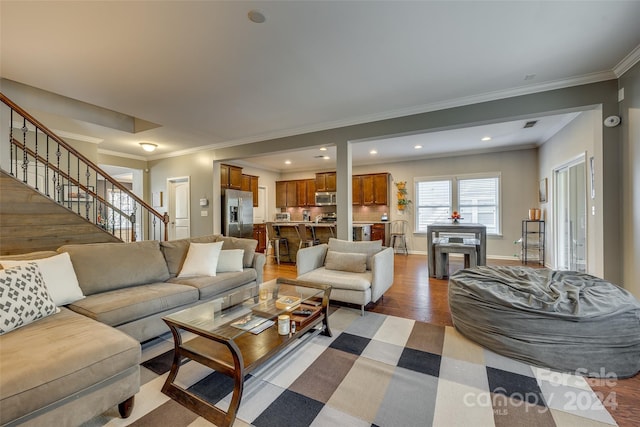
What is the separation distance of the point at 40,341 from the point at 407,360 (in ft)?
7.82

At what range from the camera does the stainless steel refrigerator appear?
6.41m

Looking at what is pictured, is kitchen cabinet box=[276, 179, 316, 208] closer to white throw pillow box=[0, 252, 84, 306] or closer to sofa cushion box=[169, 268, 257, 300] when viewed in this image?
sofa cushion box=[169, 268, 257, 300]

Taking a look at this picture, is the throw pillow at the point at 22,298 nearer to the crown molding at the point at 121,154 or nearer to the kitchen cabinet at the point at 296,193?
the crown molding at the point at 121,154

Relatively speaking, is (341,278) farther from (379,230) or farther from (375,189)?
(375,189)

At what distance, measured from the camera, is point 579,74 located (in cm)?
300

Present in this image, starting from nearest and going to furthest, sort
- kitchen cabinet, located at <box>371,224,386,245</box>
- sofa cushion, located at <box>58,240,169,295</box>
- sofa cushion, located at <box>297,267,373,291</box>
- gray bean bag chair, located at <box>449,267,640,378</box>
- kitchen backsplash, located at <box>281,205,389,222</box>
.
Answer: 1. gray bean bag chair, located at <box>449,267,640,378</box>
2. sofa cushion, located at <box>58,240,169,295</box>
3. sofa cushion, located at <box>297,267,373,291</box>
4. kitchen cabinet, located at <box>371,224,386,245</box>
5. kitchen backsplash, located at <box>281,205,389,222</box>

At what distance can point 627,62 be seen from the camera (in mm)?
2705

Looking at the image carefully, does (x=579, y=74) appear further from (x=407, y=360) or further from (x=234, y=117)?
(x=234, y=117)

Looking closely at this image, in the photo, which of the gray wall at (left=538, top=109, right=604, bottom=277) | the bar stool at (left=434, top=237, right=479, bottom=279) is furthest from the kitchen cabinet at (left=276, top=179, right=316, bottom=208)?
the gray wall at (left=538, top=109, right=604, bottom=277)

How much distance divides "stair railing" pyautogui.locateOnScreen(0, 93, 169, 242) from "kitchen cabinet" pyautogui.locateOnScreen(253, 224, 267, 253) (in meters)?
2.54

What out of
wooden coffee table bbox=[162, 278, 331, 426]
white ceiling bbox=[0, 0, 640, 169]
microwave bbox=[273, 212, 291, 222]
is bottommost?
wooden coffee table bbox=[162, 278, 331, 426]

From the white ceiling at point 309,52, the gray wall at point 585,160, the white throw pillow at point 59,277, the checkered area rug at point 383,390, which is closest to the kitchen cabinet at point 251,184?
the white ceiling at point 309,52

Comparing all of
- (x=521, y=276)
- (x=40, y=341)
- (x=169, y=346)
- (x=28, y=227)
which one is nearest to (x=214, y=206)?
(x=28, y=227)

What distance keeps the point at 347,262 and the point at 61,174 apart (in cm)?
401
